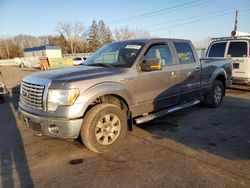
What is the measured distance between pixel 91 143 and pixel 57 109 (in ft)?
2.60

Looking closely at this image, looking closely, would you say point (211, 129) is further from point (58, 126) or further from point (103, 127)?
point (58, 126)

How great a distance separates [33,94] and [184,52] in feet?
11.9

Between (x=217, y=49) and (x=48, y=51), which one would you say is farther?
(x=48, y=51)

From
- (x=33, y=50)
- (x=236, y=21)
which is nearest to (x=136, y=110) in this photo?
(x=236, y=21)

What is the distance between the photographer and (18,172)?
10.5 feet

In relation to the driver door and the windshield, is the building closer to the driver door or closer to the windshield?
the windshield

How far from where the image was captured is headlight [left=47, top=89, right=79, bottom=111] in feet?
10.9

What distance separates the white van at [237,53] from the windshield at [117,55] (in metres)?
6.13

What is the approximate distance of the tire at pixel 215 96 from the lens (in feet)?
20.8

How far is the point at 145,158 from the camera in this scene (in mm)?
3527

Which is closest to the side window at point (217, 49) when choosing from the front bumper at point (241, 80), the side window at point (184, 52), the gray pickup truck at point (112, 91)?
the front bumper at point (241, 80)

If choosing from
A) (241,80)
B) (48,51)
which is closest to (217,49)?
(241,80)

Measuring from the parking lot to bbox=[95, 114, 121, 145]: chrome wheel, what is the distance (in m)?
0.24

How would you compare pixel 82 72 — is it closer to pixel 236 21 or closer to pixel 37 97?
pixel 37 97
